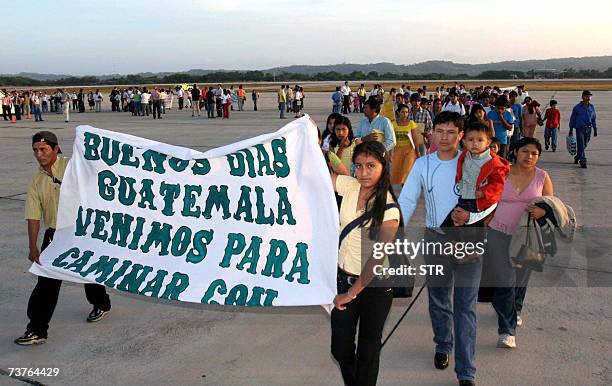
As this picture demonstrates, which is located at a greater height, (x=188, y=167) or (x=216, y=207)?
(x=188, y=167)

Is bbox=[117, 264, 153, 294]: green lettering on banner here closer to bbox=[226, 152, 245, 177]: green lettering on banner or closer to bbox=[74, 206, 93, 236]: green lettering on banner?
bbox=[74, 206, 93, 236]: green lettering on banner

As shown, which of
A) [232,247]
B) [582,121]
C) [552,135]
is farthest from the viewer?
[552,135]

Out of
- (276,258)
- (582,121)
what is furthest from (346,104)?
(276,258)

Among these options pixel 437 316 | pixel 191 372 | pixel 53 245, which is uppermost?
pixel 53 245

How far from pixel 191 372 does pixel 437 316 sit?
6.10 feet

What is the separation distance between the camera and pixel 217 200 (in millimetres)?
4395

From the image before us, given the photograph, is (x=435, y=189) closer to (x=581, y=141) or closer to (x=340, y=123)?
(x=340, y=123)

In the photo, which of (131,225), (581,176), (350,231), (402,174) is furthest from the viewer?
(581,176)

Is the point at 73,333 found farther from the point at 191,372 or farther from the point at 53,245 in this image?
the point at 191,372

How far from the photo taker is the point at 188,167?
4535mm

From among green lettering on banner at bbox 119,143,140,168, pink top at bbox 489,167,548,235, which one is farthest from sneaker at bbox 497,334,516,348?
green lettering on banner at bbox 119,143,140,168

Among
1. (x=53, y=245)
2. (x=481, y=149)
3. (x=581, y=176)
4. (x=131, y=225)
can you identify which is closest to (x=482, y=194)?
(x=481, y=149)

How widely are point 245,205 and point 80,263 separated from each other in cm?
147

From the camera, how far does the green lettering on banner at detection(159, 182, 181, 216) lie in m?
4.58
